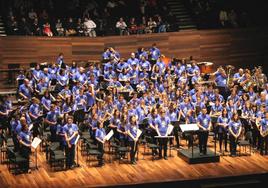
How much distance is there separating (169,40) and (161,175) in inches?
340

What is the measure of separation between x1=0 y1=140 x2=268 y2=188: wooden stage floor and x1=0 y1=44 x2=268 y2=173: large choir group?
1.38 feet

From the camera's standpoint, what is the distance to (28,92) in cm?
1838

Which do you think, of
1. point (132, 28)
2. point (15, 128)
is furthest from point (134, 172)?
point (132, 28)

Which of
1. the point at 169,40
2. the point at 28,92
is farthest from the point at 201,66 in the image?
the point at 28,92

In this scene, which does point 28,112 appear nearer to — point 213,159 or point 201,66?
point 213,159

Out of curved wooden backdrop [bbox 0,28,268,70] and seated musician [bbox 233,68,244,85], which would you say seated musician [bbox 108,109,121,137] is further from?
curved wooden backdrop [bbox 0,28,268,70]

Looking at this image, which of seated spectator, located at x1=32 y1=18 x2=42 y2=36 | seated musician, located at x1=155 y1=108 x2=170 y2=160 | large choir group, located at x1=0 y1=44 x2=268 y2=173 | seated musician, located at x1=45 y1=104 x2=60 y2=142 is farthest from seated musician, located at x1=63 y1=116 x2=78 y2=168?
seated spectator, located at x1=32 y1=18 x2=42 y2=36

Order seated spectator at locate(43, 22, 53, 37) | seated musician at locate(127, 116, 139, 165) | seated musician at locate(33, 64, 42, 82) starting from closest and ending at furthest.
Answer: seated musician at locate(127, 116, 139, 165), seated musician at locate(33, 64, 42, 82), seated spectator at locate(43, 22, 53, 37)

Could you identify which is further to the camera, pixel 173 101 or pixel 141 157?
pixel 173 101

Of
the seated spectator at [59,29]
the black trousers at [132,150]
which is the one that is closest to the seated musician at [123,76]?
the seated spectator at [59,29]

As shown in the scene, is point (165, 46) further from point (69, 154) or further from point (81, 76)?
point (69, 154)

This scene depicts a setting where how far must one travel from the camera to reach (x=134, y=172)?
15.6 meters

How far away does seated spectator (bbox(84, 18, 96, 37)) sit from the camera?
21961 millimetres

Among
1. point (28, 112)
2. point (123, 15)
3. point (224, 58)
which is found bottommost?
point (28, 112)
